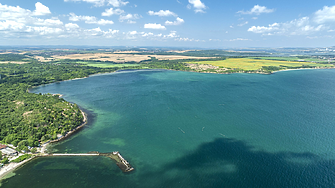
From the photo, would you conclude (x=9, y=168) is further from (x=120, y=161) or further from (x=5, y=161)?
(x=120, y=161)

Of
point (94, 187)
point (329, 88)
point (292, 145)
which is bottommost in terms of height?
point (94, 187)

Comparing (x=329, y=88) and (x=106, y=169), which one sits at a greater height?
(x=329, y=88)

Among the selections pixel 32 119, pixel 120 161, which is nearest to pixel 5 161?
pixel 32 119

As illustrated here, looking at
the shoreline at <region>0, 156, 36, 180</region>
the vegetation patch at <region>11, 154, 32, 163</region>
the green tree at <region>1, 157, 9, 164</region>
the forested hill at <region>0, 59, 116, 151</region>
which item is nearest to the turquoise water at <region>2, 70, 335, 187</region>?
the shoreline at <region>0, 156, 36, 180</region>

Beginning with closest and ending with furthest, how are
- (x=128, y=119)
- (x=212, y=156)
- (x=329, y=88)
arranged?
(x=212, y=156)
(x=128, y=119)
(x=329, y=88)

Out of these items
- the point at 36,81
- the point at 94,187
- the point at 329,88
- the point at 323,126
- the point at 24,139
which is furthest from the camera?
the point at 36,81

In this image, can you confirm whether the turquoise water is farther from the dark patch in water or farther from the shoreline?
the shoreline

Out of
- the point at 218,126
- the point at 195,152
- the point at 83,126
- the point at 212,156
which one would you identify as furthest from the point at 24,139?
the point at 218,126

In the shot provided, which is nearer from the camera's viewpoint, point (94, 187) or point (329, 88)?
point (94, 187)

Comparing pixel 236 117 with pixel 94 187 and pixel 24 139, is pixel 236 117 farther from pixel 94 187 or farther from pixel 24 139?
pixel 24 139
